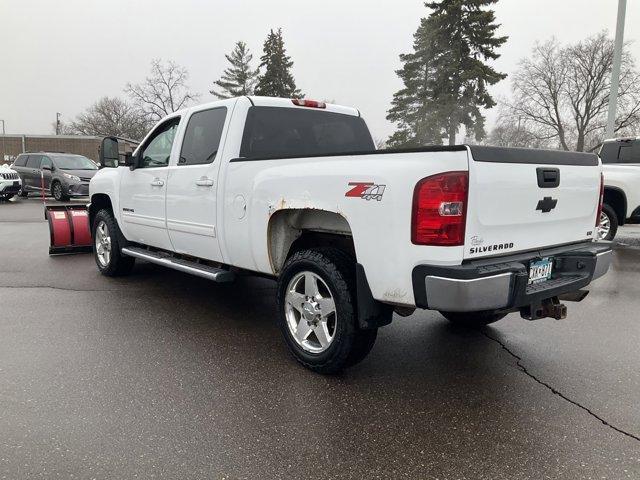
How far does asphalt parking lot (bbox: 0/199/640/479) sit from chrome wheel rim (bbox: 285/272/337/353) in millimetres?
241

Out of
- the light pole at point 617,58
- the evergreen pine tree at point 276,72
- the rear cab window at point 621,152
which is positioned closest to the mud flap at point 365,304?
the rear cab window at point 621,152

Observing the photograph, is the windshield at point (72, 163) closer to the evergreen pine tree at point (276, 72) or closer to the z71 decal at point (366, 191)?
the z71 decal at point (366, 191)

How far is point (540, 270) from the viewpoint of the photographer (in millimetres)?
3229

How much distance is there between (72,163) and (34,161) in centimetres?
215

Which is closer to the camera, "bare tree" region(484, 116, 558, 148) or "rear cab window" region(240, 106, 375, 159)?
"rear cab window" region(240, 106, 375, 159)

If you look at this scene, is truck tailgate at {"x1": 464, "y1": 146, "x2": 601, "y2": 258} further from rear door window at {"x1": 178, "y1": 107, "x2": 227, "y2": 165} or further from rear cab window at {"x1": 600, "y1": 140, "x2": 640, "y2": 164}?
rear cab window at {"x1": 600, "y1": 140, "x2": 640, "y2": 164}

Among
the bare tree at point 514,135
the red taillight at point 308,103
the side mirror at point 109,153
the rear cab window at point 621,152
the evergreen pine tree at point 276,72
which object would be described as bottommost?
the side mirror at point 109,153

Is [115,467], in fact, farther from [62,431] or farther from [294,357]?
[294,357]

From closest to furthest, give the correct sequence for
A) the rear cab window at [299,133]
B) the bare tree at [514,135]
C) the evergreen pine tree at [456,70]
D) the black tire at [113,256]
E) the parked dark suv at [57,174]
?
the rear cab window at [299,133] → the black tire at [113,256] → the parked dark suv at [57,174] → the evergreen pine tree at [456,70] → the bare tree at [514,135]

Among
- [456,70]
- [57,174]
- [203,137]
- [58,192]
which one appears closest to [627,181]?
[203,137]

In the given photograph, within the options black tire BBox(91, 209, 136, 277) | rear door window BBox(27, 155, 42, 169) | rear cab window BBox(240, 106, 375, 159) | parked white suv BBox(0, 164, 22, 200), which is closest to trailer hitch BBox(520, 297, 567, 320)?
rear cab window BBox(240, 106, 375, 159)

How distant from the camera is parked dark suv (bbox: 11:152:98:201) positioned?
17562mm

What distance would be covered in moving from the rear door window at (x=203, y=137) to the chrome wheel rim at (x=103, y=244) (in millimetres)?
2241

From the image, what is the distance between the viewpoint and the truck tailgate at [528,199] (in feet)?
9.29
